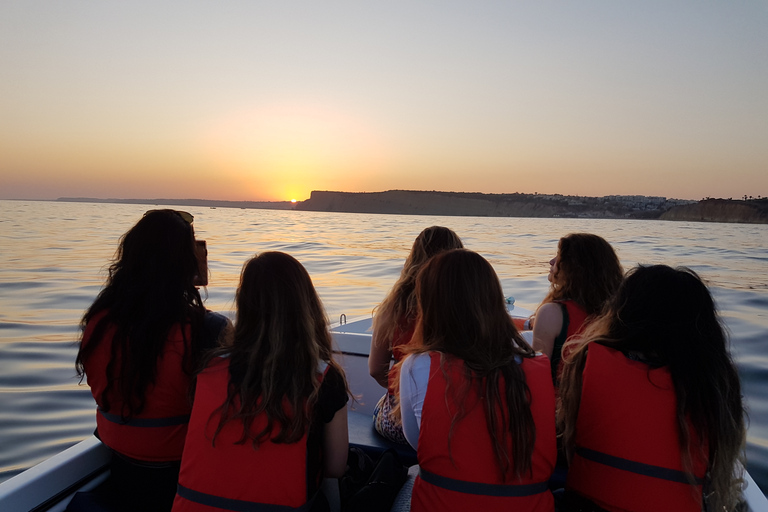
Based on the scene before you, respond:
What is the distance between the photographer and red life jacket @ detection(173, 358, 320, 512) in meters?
1.44

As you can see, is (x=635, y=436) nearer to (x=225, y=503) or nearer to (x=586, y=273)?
(x=586, y=273)

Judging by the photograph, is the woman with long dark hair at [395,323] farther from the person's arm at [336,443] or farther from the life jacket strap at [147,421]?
the life jacket strap at [147,421]

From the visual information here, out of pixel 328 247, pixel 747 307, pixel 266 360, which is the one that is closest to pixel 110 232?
pixel 328 247

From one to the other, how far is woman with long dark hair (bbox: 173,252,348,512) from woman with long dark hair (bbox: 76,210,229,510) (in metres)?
0.25

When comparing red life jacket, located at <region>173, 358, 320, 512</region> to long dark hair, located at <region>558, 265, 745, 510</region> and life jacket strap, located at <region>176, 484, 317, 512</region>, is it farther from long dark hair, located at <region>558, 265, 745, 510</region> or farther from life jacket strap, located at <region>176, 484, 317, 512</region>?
long dark hair, located at <region>558, 265, 745, 510</region>

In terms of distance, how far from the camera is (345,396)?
1592 mm

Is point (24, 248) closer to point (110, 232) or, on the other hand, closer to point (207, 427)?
point (110, 232)

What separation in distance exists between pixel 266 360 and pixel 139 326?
1.65ft

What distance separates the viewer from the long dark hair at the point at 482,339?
1.41 m

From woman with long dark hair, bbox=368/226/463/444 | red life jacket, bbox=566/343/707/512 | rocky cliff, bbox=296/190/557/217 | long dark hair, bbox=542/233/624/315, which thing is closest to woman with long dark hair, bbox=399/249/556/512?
red life jacket, bbox=566/343/707/512

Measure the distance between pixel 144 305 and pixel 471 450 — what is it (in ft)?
3.66

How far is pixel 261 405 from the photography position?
142cm

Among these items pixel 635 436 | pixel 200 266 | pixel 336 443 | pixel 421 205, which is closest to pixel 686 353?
pixel 635 436

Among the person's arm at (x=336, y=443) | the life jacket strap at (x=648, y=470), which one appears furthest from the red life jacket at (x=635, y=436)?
the person's arm at (x=336, y=443)
